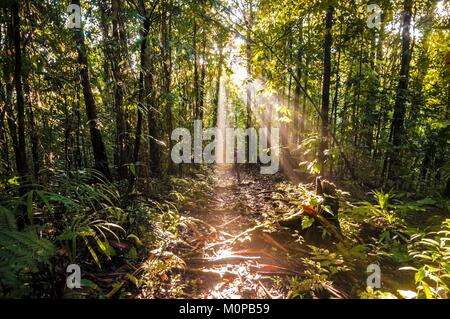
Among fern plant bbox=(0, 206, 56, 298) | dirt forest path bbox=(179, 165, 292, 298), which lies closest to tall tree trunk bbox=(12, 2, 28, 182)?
fern plant bbox=(0, 206, 56, 298)

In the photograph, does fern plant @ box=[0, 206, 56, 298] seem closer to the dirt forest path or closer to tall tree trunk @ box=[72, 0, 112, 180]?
the dirt forest path

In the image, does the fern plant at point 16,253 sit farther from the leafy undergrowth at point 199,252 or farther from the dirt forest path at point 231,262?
the dirt forest path at point 231,262

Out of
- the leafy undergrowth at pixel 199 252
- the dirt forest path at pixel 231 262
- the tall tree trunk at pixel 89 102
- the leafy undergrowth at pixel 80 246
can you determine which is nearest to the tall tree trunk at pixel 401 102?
the leafy undergrowth at pixel 199 252

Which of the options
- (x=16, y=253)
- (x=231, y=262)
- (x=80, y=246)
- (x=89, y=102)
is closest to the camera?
(x=16, y=253)

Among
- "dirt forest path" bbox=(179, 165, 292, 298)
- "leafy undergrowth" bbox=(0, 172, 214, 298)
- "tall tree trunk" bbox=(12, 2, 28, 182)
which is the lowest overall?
"dirt forest path" bbox=(179, 165, 292, 298)

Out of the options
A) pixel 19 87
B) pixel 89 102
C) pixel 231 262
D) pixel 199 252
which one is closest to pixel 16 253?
pixel 19 87

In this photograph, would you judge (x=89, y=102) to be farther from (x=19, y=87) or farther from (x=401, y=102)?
(x=401, y=102)

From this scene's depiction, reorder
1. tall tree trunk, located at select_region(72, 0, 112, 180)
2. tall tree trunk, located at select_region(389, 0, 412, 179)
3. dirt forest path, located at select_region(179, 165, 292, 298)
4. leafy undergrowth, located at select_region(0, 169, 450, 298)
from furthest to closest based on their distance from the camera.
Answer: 1. tall tree trunk, located at select_region(389, 0, 412, 179)
2. tall tree trunk, located at select_region(72, 0, 112, 180)
3. dirt forest path, located at select_region(179, 165, 292, 298)
4. leafy undergrowth, located at select_region(0, 169, 450, 298)

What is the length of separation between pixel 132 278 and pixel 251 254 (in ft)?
6.53

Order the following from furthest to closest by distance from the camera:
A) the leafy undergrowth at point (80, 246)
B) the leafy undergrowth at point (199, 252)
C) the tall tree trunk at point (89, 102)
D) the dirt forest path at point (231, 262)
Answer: the tall tree trunk at point (89, 102) → the dirt forest path at point (231, 262) → the leafy undergrowth at point (199, 252) → the leafy undergrowth at point (80, 246)

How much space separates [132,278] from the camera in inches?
134

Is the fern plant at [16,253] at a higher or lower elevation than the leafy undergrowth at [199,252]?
higher
